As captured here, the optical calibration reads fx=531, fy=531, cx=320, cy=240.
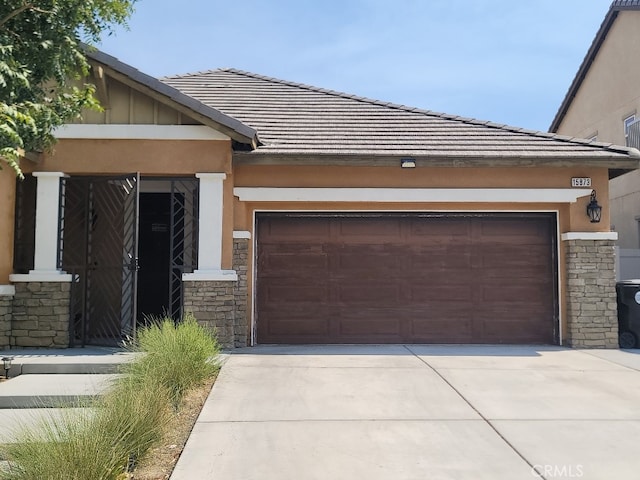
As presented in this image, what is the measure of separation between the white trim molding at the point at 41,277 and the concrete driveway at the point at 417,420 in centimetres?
331

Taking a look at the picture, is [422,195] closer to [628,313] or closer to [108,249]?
[628,313]

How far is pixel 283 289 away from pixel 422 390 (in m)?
4.24

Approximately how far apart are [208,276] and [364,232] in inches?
126

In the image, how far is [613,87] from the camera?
58.0 feet

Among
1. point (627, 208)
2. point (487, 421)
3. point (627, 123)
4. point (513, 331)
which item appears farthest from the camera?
point (627, 123)

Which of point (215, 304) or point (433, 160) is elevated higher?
point (433, 160)

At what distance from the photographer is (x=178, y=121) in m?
9.55

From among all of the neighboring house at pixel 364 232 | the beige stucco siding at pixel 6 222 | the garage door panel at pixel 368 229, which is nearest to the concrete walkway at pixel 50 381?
the neighboring house at pixel 364 232

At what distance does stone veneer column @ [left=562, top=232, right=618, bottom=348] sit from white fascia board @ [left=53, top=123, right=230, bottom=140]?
277 inches

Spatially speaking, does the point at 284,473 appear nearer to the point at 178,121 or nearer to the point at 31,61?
the point at 31,61

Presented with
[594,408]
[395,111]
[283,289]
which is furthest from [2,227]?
[594,408]

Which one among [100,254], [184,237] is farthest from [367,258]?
[100,254]

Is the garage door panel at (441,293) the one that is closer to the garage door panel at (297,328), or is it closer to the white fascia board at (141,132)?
the garage door panel at (297,328)

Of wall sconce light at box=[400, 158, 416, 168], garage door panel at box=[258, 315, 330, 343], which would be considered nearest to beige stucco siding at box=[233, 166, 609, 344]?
wall sconce light at box=[400, 158, 416, 168]
